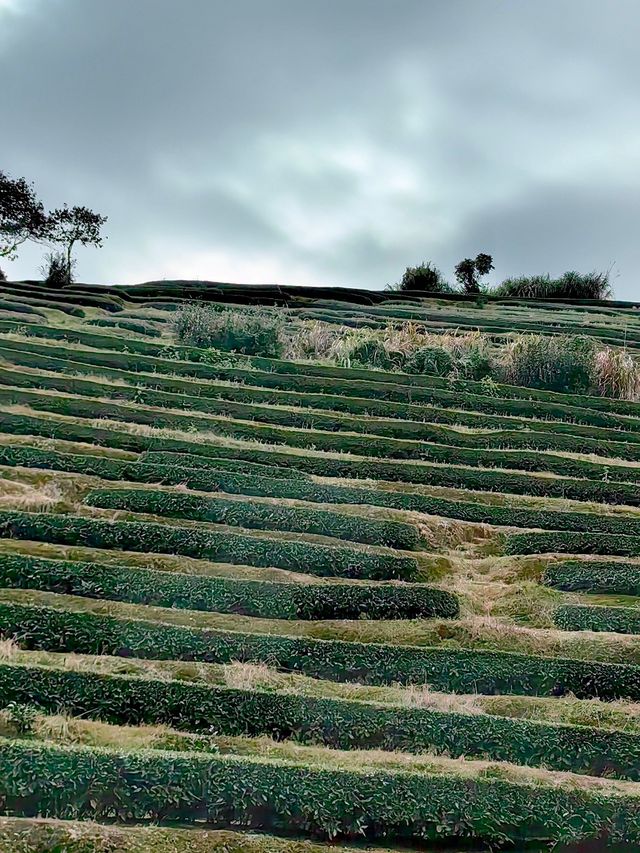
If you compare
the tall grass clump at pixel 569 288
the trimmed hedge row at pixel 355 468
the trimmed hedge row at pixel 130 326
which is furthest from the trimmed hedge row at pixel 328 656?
the tall grass clump at pixel 569 288

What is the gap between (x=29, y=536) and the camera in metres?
6.69

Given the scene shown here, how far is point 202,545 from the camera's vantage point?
269 inches

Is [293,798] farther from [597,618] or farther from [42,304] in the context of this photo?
[42,304]

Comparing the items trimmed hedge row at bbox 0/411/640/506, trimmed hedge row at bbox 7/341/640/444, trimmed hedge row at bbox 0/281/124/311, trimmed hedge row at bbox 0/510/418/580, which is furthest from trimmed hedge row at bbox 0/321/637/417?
trimmed hedge row at bbox 0/281/124/311

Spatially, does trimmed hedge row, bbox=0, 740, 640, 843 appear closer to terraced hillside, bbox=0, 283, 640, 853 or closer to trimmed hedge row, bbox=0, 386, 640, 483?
terraced hillside, bbox=0, 283, 640, 853

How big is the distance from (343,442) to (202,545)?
385 cm

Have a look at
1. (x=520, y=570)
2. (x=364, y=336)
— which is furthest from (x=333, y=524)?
(x=364, y=336)

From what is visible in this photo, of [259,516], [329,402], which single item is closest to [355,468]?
[259,516]

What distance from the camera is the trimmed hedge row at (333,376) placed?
12.8 metres

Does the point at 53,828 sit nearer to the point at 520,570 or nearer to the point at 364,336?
the point at 520,570

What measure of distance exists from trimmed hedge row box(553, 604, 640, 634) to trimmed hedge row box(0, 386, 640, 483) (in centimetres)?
375

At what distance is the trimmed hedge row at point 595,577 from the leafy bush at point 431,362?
798 centimetres

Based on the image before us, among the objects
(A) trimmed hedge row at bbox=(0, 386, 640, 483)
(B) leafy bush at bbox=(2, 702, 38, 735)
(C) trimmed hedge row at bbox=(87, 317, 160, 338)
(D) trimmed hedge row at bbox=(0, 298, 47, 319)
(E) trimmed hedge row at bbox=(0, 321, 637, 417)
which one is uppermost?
(D) trimmed hedge row at bbox=(0, 298, 47, 319)

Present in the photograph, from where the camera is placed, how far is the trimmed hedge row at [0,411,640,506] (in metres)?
9.30
